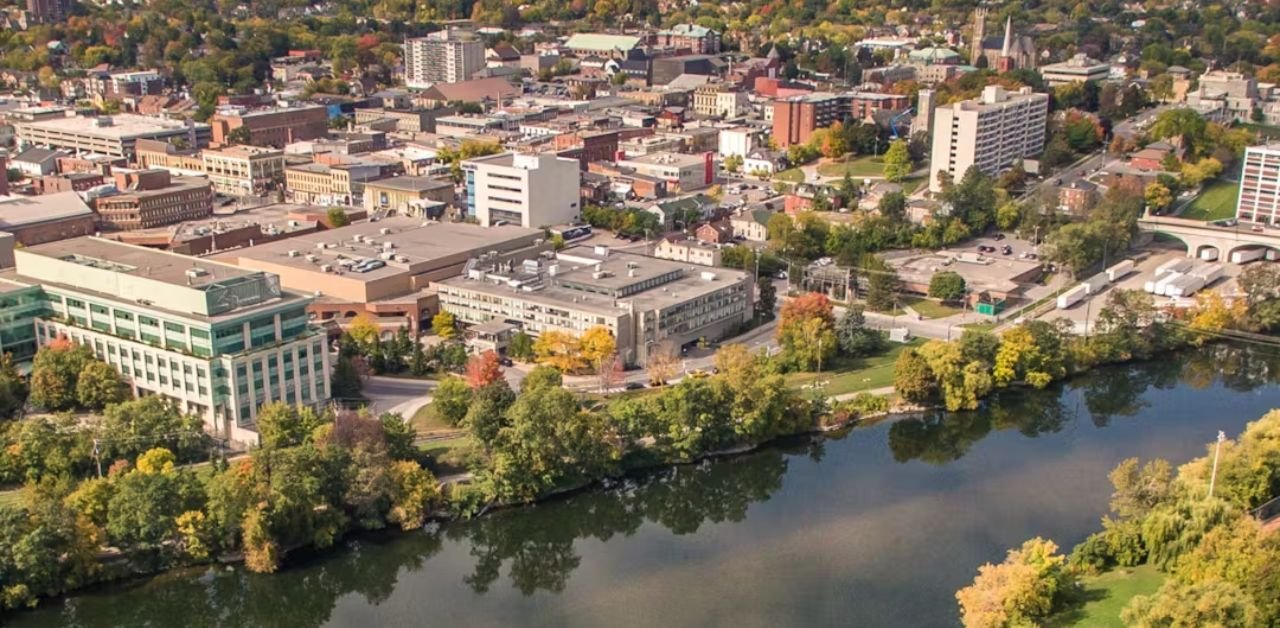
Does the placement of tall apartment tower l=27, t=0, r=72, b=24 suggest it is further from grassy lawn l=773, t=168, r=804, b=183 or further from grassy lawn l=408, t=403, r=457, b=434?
grassy lawn l=408, t=403, r=457, b=434

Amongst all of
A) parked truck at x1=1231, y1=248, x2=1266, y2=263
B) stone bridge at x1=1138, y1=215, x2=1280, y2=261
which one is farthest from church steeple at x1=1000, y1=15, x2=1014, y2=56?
parked truck at x1=1231, y1=248, x2=1266, y2=263

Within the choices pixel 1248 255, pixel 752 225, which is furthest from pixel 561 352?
pixel 1248 255

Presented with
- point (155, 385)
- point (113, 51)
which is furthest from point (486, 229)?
point (113, 51)

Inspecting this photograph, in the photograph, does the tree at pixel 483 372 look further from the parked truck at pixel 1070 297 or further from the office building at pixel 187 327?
the parked truck at pixel 1070 297

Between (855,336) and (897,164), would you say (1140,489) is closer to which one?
(855,336)

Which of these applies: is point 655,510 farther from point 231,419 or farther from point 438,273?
point 438,273

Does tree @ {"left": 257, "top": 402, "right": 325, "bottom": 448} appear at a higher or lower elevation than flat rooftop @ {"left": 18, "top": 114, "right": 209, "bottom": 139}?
lower
